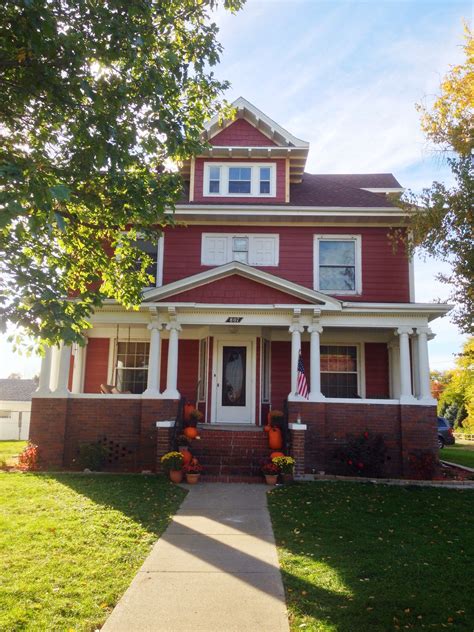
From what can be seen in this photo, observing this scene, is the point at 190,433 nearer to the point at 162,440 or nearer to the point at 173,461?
the point at 162,440

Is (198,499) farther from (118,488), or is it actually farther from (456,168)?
(456,168)

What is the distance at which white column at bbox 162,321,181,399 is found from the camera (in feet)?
39.5

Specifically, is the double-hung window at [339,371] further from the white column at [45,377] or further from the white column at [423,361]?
the white column at [45,377]

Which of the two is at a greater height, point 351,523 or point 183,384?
point 183,384

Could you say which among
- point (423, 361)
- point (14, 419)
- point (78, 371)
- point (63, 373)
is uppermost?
point (423, 361)

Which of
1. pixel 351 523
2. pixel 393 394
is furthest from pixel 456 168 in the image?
pixel 351 523

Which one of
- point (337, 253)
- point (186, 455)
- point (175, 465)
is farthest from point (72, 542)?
point (337, 253)

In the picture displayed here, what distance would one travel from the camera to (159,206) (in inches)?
330

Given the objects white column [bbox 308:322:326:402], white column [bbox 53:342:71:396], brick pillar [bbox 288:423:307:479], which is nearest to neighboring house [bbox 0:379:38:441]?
white column [bbox 53:342:71:396]

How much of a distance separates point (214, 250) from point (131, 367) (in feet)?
13.5

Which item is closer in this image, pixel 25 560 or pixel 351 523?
pixel 25 560

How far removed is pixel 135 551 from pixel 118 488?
377 cm

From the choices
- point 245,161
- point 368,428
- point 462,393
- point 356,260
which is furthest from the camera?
point 462,393

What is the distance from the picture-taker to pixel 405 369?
1234 cm
